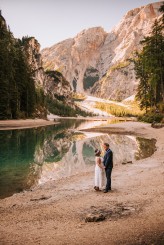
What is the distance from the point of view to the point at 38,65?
199 m

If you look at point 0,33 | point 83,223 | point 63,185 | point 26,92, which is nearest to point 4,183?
point 63,185

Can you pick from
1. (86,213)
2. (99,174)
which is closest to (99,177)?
(99,174)

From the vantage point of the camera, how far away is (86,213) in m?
9.25

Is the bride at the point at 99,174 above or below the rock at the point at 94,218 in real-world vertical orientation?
above

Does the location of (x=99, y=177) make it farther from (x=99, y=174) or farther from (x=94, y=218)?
(x=94, y=218)

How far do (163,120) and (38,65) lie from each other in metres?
164

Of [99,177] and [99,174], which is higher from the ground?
[99,174]

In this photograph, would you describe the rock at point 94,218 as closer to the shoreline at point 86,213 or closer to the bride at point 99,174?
the shoreline at point 86,213

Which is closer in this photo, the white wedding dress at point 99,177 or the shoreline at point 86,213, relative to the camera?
the shoreline at point 86,213

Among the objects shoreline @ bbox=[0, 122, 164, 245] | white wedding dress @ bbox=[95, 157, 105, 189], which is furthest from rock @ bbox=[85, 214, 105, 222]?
white wedding dress @ bbox=[95, 157, 105, 189]

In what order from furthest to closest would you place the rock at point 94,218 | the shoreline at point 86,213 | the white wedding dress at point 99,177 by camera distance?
the white wedding dress at point 99,177, the rock at point 94,218, the shoreline at point 86,213

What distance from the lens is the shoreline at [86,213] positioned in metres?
7.02

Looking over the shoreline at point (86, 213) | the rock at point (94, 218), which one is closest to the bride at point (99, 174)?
the shoreline at point (86, 213)

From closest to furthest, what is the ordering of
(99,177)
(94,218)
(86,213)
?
(94,218)
(86,213)
(99,177)
